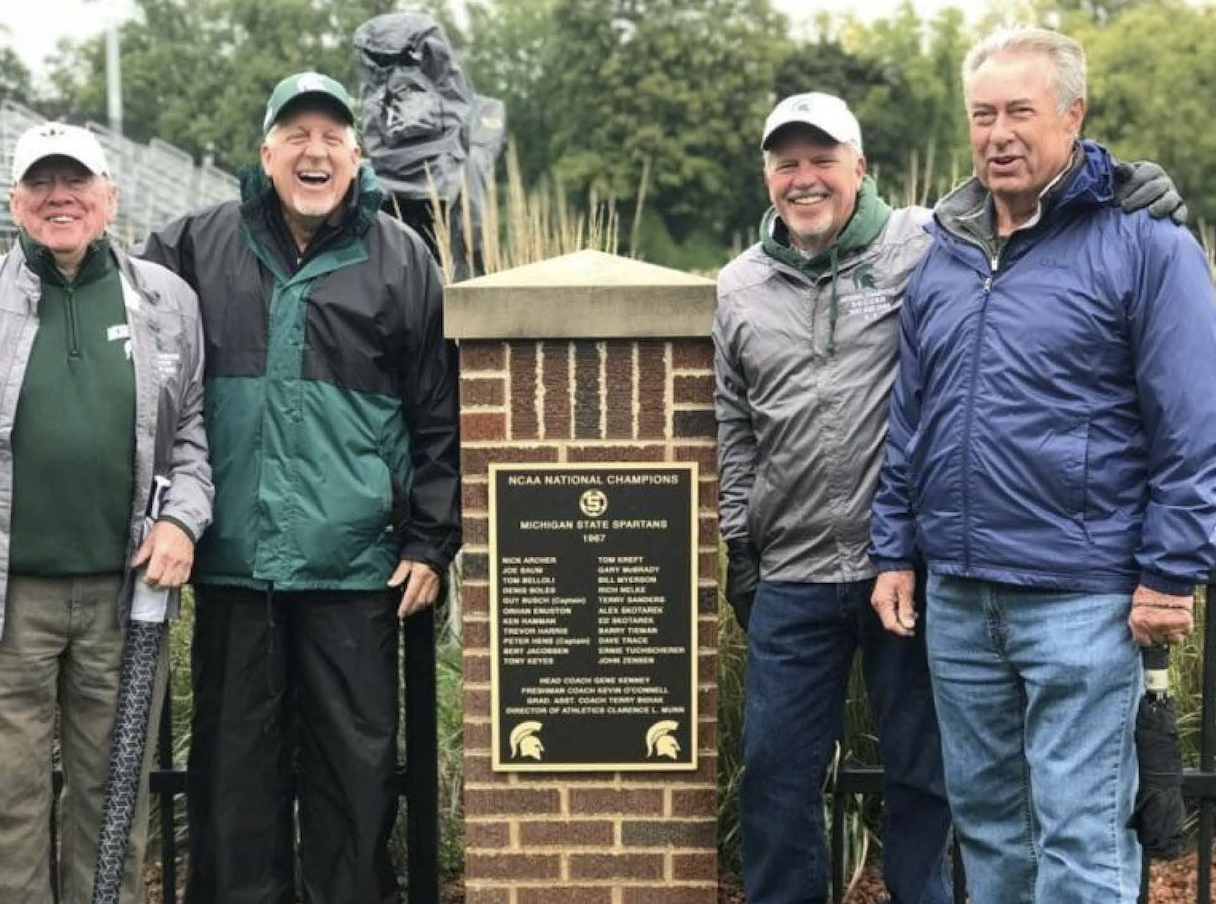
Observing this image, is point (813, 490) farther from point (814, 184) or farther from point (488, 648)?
point (488, 648)

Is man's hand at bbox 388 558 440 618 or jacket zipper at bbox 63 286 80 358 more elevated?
jacket zipper at bbox 63 286 80 358

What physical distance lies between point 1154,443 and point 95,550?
7.93 ft

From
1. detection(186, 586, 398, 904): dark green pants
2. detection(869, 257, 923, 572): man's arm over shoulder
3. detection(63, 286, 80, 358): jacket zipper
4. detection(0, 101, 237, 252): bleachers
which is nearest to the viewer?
detection(869, 257, 923, 572): man's arm over shoulder

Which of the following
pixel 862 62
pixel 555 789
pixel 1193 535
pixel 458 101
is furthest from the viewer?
pixel 862 62

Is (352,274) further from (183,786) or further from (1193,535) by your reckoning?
(1193,535)

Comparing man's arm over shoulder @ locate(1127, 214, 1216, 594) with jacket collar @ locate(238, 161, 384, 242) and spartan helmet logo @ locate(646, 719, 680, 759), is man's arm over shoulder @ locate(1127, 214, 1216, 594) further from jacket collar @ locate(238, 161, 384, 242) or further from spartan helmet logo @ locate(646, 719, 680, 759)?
jacket collar @ locate(238, 161, 384, 242)

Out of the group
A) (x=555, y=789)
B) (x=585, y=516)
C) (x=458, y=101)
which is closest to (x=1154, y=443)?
(x=585, y=516)

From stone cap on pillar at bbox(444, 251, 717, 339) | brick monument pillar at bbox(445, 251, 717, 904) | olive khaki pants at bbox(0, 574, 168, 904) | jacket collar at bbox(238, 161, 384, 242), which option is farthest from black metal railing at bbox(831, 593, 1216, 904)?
jacket collar at bbox(238, 161, 384, 242)

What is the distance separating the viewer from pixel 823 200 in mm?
3668

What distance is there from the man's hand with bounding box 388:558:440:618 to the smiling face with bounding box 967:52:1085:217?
167 centimetres

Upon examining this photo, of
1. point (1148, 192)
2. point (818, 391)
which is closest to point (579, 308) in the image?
point (818, 391)

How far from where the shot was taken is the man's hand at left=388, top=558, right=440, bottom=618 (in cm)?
379

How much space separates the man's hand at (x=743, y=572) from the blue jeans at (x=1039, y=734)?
21.0 inches

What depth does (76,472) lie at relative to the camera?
3.54 metres
